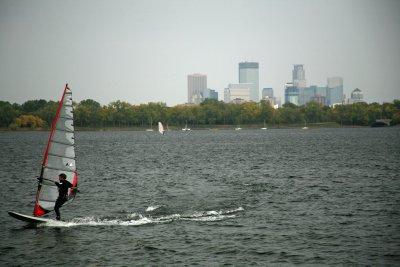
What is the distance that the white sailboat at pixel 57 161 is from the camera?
3055cm

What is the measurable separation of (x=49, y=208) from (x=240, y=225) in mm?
10674

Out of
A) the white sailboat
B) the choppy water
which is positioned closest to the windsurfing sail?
the white sailboat

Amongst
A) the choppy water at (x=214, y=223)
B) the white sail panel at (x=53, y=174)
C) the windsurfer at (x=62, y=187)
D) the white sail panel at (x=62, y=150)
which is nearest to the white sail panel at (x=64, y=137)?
the white sail panel at (x=62, y=150)

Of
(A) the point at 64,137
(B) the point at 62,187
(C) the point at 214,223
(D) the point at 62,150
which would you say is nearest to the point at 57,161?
(D) the point at 62,150

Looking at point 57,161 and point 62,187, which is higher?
point 57,161

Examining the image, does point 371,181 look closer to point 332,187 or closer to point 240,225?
point 332,187

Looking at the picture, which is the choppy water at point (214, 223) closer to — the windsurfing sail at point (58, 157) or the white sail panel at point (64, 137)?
the windsurfing sail at point (58, 157)

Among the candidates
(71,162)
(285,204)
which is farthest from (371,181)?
(71,162)

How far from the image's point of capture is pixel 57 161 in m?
31.1

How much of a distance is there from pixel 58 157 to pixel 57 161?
0.76 feet

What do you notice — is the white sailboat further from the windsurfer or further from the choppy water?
the choppy water

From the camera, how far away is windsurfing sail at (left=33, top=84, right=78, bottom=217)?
1202 inches

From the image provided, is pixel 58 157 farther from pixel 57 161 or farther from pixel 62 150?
pixel 62 150

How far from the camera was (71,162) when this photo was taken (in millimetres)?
31266
